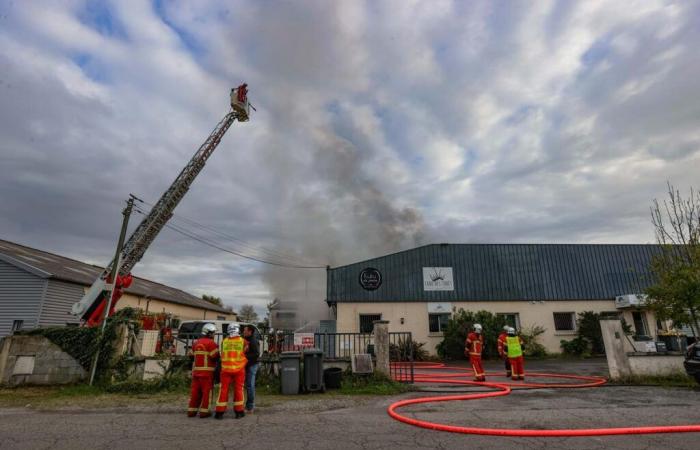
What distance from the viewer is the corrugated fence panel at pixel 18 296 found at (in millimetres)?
16688

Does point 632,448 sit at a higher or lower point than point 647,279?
lower

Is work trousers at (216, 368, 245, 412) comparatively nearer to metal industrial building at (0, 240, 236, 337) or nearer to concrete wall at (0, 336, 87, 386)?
concrete wall at (0, 336, 87, 386)

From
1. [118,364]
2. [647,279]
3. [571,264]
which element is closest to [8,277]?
[118,364]

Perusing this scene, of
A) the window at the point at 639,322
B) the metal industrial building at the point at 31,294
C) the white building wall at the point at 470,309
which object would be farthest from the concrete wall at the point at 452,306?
the metal industrial building at the point at 31,294

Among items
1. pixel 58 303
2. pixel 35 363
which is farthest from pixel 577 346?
pixel 58 303

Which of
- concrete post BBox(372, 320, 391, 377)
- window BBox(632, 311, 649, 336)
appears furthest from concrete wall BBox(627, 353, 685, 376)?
window BBox(632, 311, 649, 336)

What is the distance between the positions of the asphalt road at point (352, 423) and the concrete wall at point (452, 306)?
39.5ft

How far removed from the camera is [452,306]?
21078 millimetres

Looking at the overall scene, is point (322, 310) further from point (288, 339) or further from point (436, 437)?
point (436, 437)

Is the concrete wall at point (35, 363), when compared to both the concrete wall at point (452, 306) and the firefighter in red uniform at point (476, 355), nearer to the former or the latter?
the firefighter in red uniform at point (476, 355)

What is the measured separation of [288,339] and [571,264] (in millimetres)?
18462

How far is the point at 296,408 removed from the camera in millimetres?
7395

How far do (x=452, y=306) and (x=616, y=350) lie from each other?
1079 cm

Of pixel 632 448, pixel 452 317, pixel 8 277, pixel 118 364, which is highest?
pixel 8 277
